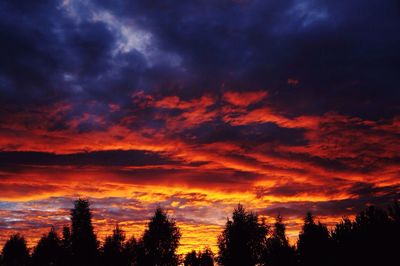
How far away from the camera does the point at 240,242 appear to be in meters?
62.2

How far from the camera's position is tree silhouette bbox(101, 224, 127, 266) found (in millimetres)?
80938

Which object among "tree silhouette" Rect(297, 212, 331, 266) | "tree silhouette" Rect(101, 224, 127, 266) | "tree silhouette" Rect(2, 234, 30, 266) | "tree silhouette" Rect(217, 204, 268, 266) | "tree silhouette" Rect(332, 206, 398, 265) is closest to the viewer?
"tree silhouette" Rect(332, 206, 398, 265)

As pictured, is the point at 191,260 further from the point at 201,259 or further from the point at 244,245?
the point at 244,245

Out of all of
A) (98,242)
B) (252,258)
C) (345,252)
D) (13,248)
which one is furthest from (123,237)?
(345,252)

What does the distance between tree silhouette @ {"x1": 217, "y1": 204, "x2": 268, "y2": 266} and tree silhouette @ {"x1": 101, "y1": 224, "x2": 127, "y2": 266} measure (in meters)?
27.7

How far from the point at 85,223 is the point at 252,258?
31585mm

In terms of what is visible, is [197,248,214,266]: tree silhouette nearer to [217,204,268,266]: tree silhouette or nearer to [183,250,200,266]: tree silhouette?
[183,250,200,266]: tree silhouette

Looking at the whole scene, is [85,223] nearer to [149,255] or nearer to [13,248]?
[149,255]

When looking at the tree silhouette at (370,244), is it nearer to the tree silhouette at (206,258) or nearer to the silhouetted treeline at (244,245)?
the silhouetted treeline at (244,245)

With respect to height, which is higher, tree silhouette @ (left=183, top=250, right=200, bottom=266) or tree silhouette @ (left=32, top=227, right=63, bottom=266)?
tree silhouette @ (left=32, top=227, right=63, bottom=266)

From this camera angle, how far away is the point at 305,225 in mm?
96562

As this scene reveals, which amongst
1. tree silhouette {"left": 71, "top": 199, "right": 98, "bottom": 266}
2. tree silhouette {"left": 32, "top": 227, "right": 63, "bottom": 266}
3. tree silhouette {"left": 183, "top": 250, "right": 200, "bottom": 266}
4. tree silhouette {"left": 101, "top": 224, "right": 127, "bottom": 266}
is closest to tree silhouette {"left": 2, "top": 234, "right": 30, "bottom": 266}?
→ tree silhouette {"left": 32, "top": 227, "right": 63, "bottom": 266}

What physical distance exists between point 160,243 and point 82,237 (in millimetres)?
14675

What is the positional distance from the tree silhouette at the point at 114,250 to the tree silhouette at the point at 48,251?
10.3m
